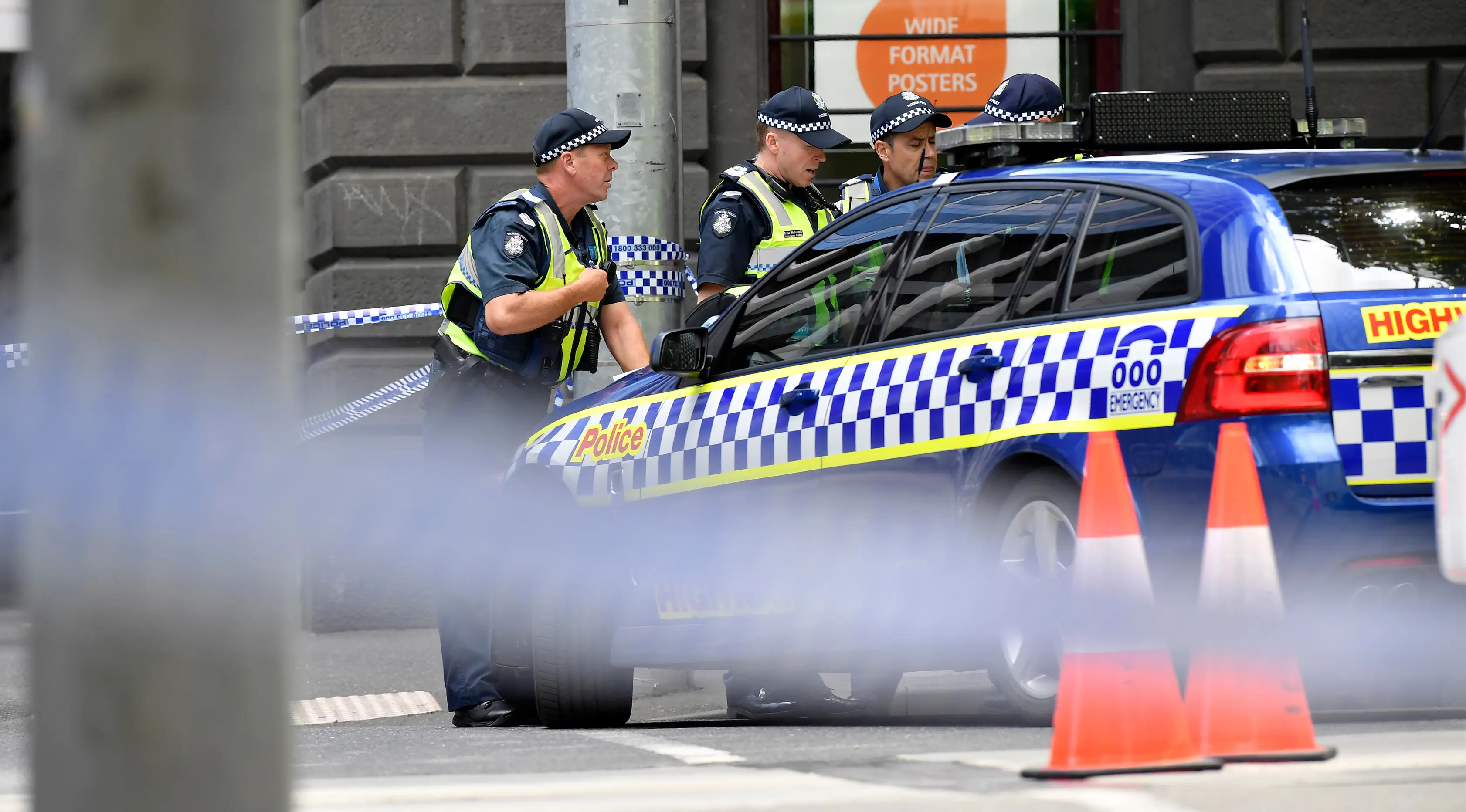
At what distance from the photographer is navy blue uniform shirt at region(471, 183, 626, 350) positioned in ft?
21.9

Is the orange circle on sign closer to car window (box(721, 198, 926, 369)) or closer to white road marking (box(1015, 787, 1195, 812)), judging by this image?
car window (box(721, 198, 926, 369))

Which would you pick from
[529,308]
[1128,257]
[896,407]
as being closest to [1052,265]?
[1128,257]

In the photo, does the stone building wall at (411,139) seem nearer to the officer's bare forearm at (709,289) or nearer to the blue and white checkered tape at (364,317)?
the blue and white checkered tape at (364,317)

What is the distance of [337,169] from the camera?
10.2 meters

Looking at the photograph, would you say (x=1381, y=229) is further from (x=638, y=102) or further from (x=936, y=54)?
(x=936, y=54)

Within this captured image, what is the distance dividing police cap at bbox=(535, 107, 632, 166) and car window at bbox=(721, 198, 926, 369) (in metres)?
1.17

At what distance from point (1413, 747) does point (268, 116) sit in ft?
10.2

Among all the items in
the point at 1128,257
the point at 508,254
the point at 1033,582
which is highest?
the point at 508,254

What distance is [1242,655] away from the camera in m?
3.93

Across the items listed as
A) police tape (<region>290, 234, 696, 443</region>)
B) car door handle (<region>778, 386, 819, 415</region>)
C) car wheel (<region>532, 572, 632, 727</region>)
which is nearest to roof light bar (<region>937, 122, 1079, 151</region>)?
car door handle (<region>778, 386, 819, 415</region>)

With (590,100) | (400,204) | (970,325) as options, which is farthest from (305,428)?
(970,325)

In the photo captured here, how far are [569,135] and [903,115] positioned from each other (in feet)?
4.32

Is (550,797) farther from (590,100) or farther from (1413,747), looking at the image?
(590,100)

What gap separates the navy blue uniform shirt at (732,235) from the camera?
714 centimetres
